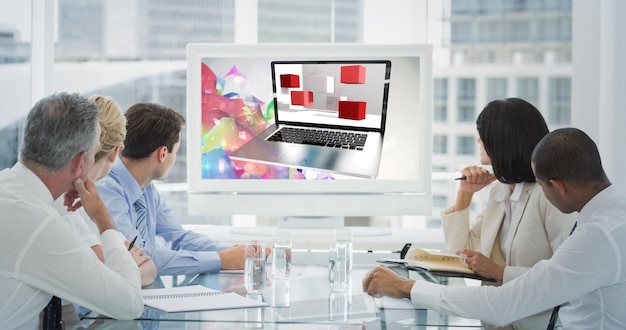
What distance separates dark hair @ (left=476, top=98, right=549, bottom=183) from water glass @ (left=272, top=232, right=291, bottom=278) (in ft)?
2.58

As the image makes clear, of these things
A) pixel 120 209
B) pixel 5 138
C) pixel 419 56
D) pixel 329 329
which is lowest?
pixel 329 329

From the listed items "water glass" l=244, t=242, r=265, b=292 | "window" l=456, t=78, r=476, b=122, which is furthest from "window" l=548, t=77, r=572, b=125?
"water glass" l=244, t=242, r=265, b=292

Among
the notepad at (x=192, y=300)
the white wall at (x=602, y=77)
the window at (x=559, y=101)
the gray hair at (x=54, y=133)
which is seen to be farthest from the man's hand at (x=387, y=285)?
the window at (x=559, y=101)

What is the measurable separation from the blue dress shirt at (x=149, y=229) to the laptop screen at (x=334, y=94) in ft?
2.24

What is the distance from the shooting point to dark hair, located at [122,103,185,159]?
2.79 m

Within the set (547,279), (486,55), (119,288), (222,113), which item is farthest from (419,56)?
(119,288)

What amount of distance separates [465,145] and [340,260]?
2427 millimetres

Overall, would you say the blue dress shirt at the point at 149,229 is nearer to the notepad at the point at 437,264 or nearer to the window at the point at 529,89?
the notepad at the point at 437,264

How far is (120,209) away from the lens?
2.57 metres

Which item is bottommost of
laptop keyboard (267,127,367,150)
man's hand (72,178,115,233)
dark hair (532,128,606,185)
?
man's hand (72,178,115,233)

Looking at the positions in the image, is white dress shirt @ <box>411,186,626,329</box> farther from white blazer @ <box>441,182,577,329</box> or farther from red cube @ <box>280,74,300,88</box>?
red cube @ <box>280,74,300,88</box>

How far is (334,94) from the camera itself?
3.30 m

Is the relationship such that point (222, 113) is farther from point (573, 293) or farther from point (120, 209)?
point (573, 293)

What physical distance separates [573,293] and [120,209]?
1.43 meters
